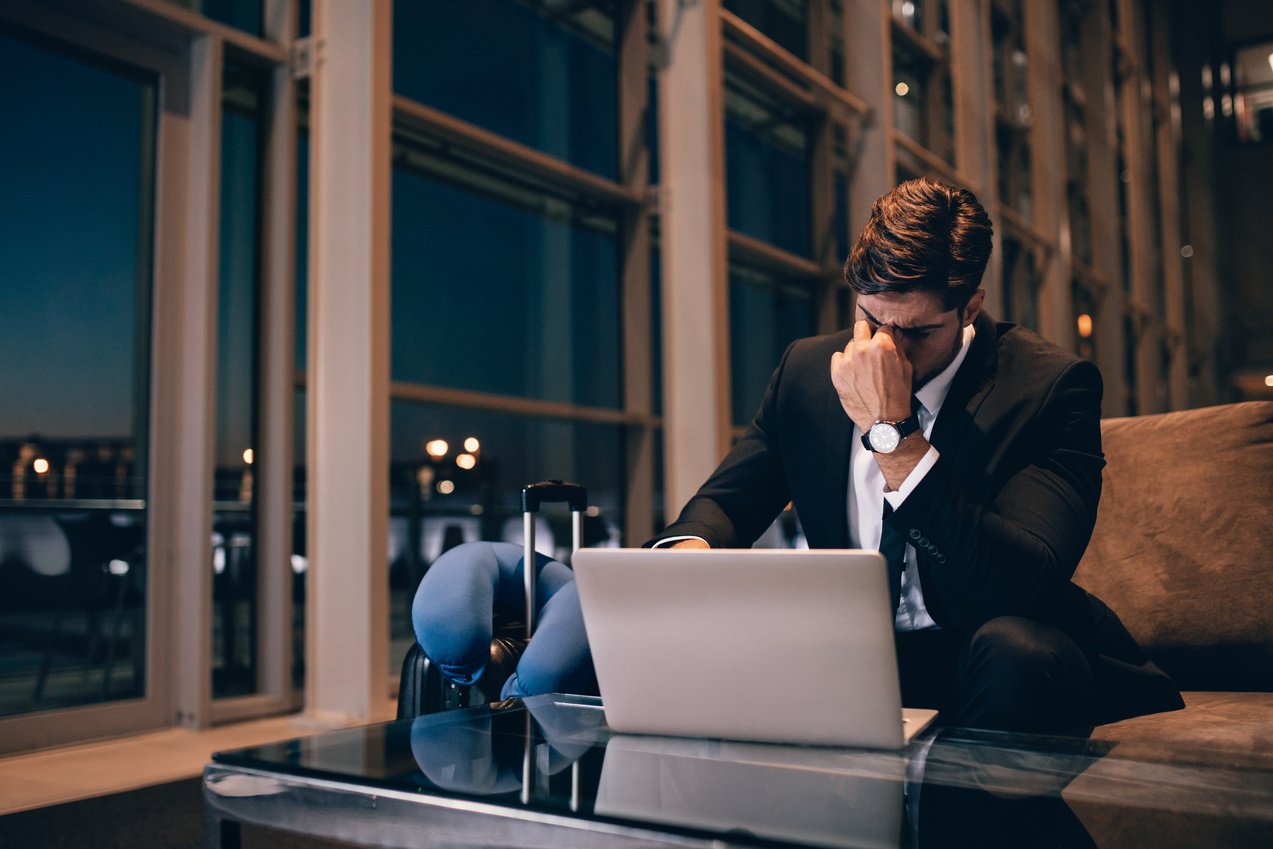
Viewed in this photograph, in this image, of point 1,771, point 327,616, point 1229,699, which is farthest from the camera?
point 327,616

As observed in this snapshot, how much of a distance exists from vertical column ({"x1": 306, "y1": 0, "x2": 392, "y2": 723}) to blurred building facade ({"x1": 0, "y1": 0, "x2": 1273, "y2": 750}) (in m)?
0.01

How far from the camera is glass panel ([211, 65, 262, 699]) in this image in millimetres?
3361

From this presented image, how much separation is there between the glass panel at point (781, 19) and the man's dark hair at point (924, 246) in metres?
3.79

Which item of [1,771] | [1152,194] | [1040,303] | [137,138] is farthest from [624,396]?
[1152,194]

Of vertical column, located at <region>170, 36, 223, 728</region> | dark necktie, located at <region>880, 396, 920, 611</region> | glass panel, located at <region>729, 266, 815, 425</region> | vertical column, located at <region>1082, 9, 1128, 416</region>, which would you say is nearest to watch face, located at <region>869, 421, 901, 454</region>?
dark necktie, located at <region>880, 396, 920, 611</region>

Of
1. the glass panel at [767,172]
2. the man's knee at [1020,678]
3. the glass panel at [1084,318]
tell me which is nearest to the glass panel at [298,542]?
the glass panel at [767,172]

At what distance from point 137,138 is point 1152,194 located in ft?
33.8

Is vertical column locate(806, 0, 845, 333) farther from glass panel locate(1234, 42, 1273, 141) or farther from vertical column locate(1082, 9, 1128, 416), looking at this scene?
glass panel locate(1234, 42, 1273, 141)

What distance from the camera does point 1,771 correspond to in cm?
255

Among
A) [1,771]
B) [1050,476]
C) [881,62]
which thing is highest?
[881,62]

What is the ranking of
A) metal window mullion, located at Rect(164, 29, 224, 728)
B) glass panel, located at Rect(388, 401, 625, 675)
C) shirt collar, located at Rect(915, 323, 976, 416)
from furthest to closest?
glass panel, located at Rect(388, 401, 625, 675) < metal window mullion, located at Rect(164, 29, 224, 728) < shirt collar, located at Rect(915, 323, 976, 416)

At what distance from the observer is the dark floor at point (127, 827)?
1928mm

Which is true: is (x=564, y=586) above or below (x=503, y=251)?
below

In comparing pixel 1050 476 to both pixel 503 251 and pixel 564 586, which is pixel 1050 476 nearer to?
pixel 564 586
